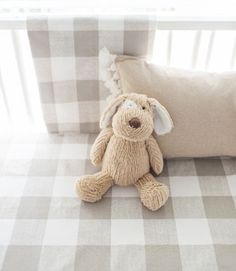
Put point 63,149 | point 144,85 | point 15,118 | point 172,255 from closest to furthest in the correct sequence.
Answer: point 172,255, point 144,85, point 63,149, point 15,118

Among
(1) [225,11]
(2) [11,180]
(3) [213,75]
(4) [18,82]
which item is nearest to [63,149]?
(2) [11,180]

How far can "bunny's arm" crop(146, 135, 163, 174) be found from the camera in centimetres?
Result: 98

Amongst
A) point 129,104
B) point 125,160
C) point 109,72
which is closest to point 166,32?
point 109,72

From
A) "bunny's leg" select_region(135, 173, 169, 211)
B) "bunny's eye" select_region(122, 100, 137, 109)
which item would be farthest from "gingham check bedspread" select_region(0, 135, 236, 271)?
"bunny's eye" select_region(122, 100, 137, 109)

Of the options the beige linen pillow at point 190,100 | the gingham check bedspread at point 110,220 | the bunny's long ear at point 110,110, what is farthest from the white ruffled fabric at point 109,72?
the gingham check bedspread at point 110,220

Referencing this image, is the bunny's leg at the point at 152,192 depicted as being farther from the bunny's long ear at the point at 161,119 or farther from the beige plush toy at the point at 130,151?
the bunny's long ear at the point at 161,119

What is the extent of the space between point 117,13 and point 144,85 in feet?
0.87

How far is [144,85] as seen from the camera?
986mm

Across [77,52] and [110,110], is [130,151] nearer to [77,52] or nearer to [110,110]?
[110,110]

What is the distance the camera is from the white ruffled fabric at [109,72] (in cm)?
103

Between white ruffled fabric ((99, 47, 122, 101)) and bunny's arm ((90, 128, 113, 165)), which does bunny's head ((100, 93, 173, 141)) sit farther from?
white ruffled fabric ((99, 47, 122, 101))

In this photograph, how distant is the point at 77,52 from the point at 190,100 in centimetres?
38

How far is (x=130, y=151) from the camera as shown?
93cm

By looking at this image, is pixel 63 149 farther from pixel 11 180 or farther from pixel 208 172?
pixel 208 172
